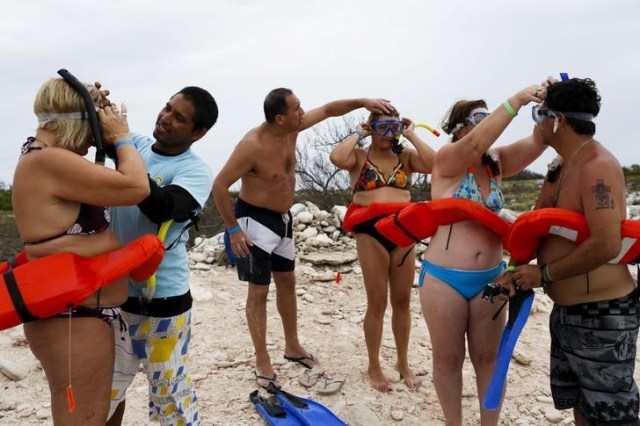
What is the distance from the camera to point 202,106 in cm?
274

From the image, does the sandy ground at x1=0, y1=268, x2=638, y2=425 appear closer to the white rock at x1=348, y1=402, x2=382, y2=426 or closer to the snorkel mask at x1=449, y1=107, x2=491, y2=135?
the white rock at x1=348, y1=402, x2=382, y2=426

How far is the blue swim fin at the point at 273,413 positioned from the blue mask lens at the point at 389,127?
2198 millimetres

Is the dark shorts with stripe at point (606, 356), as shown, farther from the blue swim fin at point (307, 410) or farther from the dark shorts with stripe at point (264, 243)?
the dark shorts with stripe at point (264, 243)

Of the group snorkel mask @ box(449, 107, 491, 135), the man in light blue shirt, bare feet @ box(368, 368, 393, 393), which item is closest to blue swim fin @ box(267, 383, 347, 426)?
bare feet @ box(368, 368, 393, 393)

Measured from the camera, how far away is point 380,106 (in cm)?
397

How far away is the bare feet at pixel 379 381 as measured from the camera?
419cm

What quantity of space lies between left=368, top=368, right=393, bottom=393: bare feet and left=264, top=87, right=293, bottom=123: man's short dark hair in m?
2.24

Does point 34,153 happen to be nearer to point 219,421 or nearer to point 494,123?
point 494,123

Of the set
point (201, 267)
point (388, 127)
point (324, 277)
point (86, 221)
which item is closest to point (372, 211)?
point (388, 127)

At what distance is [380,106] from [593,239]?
1998 millimetres

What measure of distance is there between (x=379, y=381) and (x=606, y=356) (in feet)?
6.74

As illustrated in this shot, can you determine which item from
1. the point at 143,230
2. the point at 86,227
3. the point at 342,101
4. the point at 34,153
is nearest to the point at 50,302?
the point at 86,227

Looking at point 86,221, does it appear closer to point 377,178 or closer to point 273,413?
point 273,413

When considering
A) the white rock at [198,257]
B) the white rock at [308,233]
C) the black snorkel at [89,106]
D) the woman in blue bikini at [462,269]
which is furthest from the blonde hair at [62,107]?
the white rock at [308,233]
